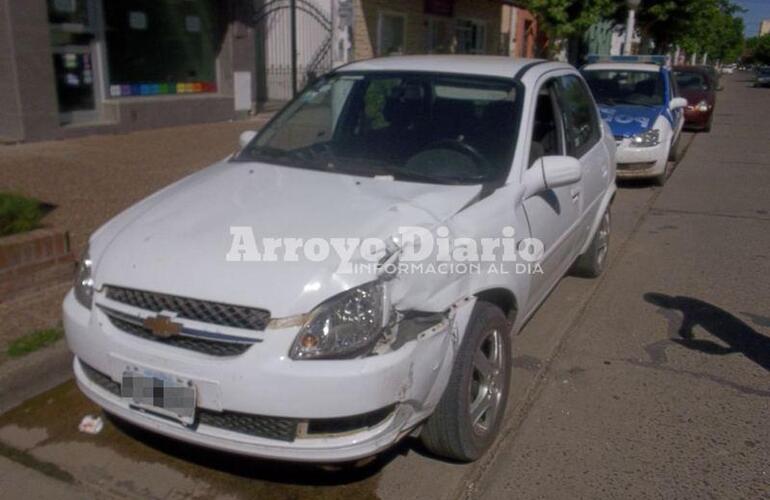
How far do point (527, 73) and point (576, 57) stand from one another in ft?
84.9

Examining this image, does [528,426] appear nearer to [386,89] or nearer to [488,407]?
[488,407]

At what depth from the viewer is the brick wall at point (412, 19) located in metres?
15.6

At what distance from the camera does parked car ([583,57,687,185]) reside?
371 inches

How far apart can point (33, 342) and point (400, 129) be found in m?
2.34

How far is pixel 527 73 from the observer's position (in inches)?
164

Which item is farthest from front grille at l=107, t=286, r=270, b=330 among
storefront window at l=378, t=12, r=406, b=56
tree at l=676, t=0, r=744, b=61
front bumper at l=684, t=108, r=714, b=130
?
tree at l=676, t=0, r=744, b=61

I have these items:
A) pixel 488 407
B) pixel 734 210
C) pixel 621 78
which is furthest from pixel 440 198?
pixel 621 78

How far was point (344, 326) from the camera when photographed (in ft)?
8.41

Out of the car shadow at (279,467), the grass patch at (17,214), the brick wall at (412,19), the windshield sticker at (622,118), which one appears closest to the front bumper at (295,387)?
the car shadow at (279,467)

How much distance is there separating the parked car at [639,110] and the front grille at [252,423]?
7.89m

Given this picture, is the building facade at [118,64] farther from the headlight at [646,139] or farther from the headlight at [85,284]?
the headlight at [85,284]

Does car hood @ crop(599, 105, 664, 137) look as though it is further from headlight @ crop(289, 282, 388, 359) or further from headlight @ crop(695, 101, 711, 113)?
headlight @ crop(289, 282, 388, 359)

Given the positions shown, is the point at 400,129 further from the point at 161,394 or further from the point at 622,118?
the point at 622,118

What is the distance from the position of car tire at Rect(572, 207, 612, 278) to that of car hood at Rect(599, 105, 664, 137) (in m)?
3.95
